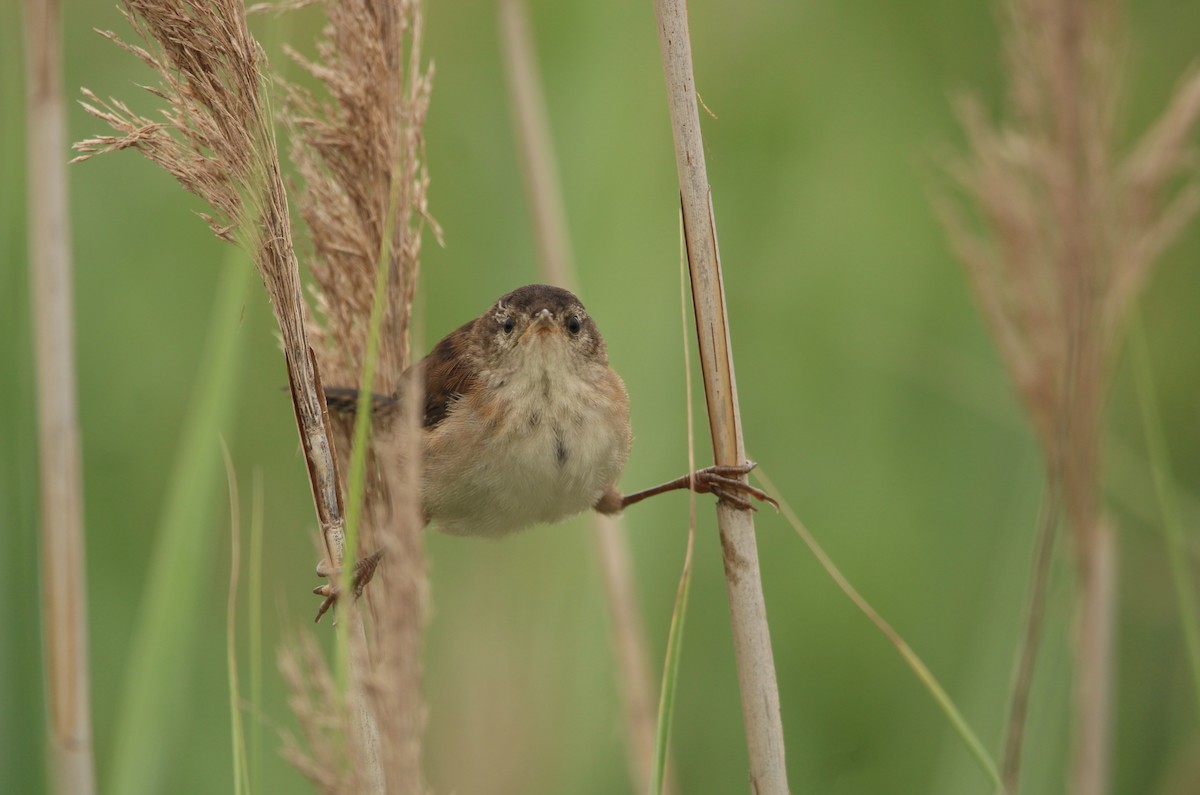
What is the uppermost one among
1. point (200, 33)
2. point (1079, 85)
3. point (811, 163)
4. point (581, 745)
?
point (811, 163)

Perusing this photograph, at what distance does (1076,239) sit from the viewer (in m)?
1.88

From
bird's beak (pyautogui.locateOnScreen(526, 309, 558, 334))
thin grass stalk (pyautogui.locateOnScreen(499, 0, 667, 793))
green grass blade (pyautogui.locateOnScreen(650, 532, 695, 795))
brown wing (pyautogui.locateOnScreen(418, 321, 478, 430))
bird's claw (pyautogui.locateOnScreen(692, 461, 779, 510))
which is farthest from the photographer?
brown wing (pyautogui.locateOnScreen(418, 321, 478, 430))

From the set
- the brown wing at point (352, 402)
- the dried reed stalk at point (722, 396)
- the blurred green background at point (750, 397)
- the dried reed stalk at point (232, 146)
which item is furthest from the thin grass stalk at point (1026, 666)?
the brown wing at point (352, 402)

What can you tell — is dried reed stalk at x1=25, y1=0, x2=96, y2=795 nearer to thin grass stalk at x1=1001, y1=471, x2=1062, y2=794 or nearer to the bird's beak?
the bird's beak

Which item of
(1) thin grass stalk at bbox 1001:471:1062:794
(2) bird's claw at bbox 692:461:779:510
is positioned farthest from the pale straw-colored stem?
(2) bird's claw at bbox 692:461:779:510

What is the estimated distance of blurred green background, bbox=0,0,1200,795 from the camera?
2.73m

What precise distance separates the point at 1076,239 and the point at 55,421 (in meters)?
1.56

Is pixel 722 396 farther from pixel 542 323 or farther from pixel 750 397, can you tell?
pixel 750 397

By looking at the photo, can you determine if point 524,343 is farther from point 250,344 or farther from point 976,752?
point 976,752

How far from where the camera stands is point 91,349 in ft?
11.2

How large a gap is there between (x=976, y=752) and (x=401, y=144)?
43.4 inches

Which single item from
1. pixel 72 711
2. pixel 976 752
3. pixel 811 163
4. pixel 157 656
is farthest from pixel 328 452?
pixel 811 163

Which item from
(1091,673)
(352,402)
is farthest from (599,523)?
(1091,673)

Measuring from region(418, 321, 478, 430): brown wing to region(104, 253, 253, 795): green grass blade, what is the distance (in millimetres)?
816
